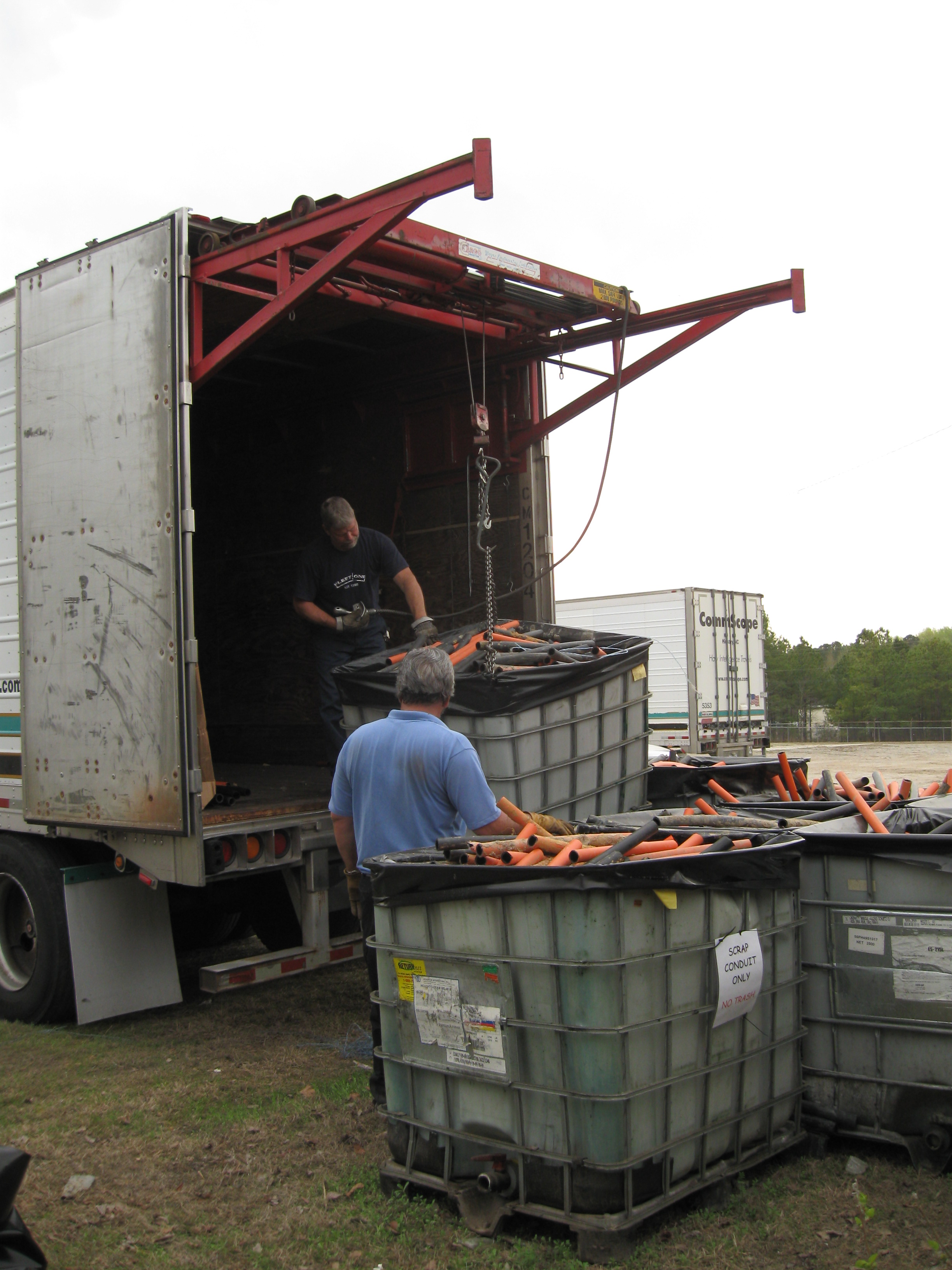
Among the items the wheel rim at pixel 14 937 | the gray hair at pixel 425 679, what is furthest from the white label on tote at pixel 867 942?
the wheel rim at pixel 14 937

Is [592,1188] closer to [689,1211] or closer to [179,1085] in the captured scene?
[689,1211]

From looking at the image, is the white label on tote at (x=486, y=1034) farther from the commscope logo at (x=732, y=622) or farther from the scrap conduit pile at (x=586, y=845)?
the commscope logo at (x=732, y=622)

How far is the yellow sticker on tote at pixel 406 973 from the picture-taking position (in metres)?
3.27

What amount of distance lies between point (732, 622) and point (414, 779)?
1652 centimetres

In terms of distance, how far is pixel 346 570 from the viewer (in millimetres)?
6555

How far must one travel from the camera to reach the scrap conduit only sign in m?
3.14

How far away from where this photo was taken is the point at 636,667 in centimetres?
522

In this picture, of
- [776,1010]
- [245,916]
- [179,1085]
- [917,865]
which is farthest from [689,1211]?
[245,916]

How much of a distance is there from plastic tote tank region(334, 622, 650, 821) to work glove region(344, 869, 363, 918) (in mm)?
673

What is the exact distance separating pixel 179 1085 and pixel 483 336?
12.6 feet

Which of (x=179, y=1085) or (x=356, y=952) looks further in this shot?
(x=356, y=952)

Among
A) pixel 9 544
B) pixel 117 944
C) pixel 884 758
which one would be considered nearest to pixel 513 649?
pixel 117 944

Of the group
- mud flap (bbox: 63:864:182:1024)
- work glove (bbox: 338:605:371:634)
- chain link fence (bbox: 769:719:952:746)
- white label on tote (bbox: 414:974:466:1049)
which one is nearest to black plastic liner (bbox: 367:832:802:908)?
white label on tote (bbox: 414:974:466:1049)

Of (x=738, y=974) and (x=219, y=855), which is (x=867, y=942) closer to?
(x=738, y=974)
